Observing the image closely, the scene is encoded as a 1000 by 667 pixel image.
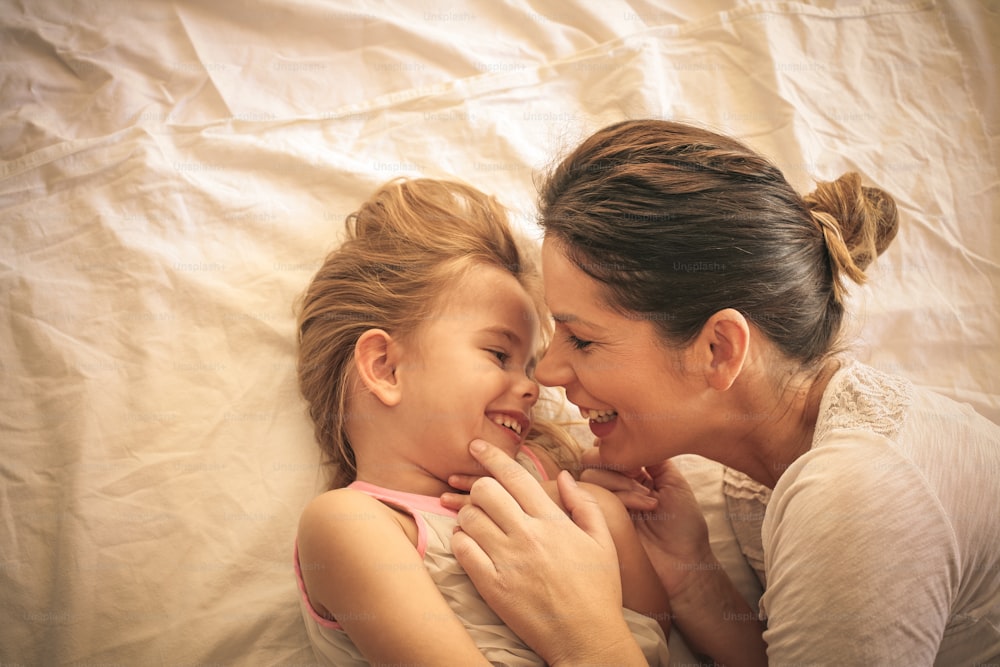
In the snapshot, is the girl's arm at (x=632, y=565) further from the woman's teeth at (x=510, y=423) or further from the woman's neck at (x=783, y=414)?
the woman's neck at (x=783, y=414)

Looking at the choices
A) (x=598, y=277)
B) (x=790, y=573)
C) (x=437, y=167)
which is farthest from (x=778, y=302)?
(x=437, y=167)

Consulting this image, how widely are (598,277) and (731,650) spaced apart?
95 centimetres

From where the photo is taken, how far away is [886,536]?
1.28 meters

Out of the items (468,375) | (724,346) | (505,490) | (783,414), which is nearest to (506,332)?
(468,375)

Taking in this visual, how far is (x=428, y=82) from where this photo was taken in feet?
7.81

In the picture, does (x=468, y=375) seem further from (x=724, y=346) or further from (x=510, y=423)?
(x=724, y=346)

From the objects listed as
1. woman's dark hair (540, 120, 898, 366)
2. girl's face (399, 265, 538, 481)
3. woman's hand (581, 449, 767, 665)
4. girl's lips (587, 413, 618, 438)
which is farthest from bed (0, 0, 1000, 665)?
woman's dark hair (540, 120, 898, 366)

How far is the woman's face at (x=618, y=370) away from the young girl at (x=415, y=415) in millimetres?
182

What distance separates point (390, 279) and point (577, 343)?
1.70ft

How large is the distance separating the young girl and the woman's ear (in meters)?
0.45

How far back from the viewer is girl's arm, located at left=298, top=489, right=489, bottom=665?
1.39 metres

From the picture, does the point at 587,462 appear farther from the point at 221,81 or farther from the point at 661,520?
the point at 221,81

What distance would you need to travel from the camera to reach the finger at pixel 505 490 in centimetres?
159

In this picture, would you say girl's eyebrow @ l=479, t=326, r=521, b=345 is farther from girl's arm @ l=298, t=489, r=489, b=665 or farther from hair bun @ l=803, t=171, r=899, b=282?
hair bun @ l=803, t=171, r=899, b=282
